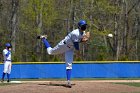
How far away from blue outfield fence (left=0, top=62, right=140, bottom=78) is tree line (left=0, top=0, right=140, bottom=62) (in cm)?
1185

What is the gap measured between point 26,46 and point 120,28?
12063mm

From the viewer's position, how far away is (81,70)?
86.1 feet

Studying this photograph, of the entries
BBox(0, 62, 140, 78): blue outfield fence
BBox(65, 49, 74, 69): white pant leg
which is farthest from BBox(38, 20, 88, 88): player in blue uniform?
BBox(0, 62, 140, 78): blue outfield fence

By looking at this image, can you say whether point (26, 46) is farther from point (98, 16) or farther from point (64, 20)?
point (98, 16)

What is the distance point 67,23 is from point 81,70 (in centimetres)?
1927

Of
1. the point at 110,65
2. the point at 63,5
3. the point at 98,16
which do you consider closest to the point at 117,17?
the point at 98,16

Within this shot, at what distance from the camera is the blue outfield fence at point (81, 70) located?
25.9 m

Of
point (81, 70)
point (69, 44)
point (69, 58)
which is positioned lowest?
point (81, 70)

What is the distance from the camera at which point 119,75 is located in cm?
2638

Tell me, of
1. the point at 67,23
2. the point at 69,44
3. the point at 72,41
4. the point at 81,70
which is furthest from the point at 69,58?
the point at 67,23

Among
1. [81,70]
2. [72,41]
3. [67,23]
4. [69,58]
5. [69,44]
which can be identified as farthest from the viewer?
[67,23]

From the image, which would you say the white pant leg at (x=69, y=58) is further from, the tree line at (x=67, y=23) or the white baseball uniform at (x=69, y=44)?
the tree line at (x=67, y=23)

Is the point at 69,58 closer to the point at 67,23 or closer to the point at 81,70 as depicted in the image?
the point at 81,70

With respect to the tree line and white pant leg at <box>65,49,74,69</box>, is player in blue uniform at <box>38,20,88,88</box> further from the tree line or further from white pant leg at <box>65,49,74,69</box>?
the tree line
